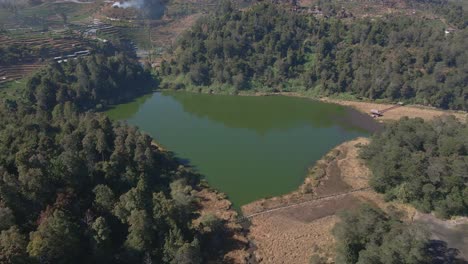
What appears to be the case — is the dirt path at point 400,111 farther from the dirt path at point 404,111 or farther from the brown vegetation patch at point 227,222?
the brown vegetation patch at point 227,222

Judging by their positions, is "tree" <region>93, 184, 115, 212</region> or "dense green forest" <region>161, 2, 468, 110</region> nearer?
"tree" <region>93, 184, 115, 212</region>

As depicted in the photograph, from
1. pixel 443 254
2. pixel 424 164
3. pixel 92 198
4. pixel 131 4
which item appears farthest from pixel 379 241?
pixel 131 4

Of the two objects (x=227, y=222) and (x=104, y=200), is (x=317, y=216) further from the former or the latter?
(x=104, y=200)

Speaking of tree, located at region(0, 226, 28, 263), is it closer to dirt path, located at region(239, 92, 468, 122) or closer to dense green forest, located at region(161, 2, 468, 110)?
dirt path, located at region(239, 92, 468, 122)

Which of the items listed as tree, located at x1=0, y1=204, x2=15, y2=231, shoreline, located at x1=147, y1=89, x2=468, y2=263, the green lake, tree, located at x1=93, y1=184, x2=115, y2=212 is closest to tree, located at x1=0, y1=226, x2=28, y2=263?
tree, located at x1=0, y1=204, x2=15, y2=231

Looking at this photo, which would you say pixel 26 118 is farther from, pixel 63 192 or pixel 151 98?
pixel 151 98
